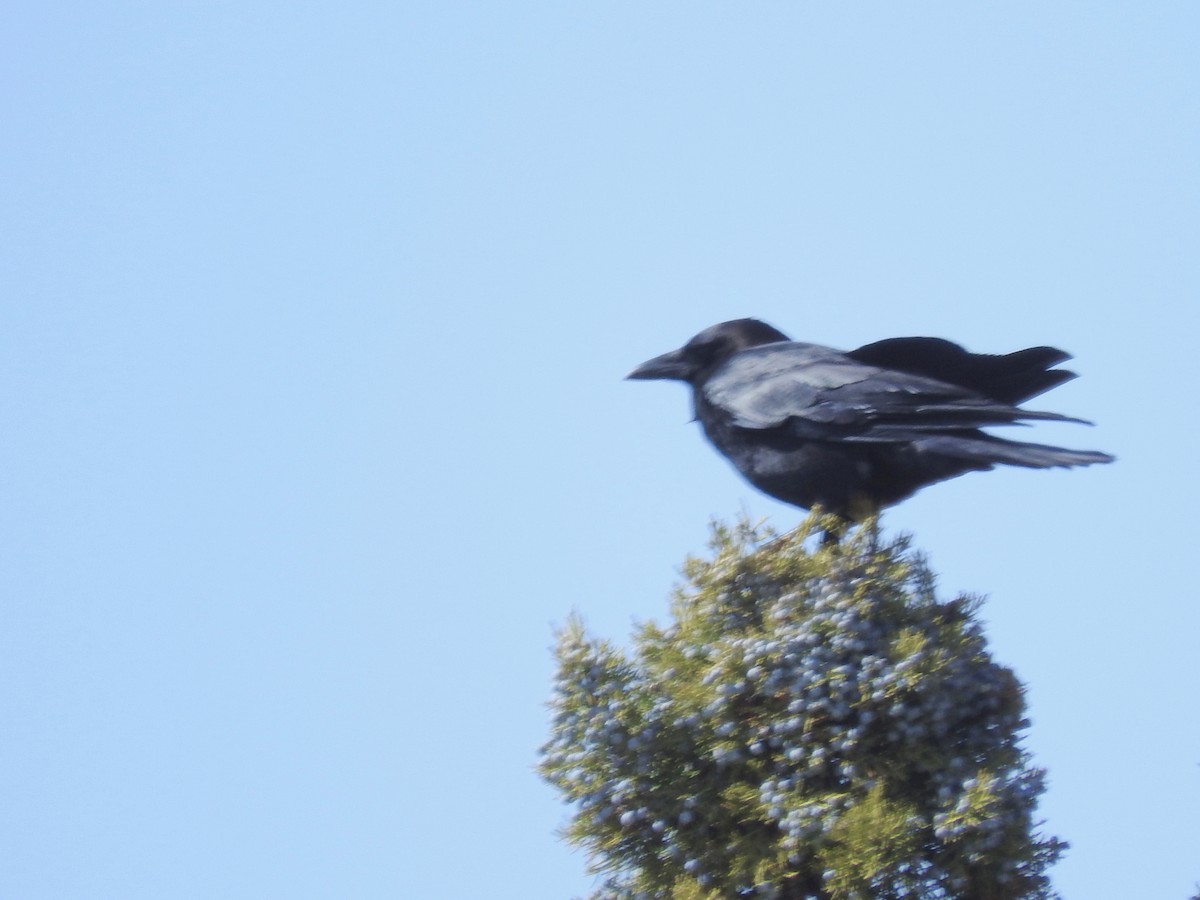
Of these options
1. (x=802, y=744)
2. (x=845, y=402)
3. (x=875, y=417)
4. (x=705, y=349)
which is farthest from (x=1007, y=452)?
(x=705, y=349)

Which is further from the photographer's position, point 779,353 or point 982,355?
point 779,353

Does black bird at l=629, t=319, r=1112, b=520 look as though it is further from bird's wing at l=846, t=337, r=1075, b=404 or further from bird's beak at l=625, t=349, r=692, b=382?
bird's beak at l=625, t=349, r=692, b=382

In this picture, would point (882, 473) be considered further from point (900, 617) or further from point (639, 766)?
point (639, 766)

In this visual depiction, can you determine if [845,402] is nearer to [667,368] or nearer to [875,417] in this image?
[875,417]

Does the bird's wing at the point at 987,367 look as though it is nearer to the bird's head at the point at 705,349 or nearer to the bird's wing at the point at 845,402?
the bird's wing at the point at 845,402

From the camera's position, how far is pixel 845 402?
501 centimetres

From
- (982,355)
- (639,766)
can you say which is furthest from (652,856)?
(982,355)

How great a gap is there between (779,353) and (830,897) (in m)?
2.33

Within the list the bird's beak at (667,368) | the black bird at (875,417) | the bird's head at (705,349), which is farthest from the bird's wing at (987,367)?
the bird's beak at (667,368)

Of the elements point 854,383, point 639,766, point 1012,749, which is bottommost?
point 1012,749

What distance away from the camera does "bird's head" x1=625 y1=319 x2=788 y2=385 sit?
588 centimetres

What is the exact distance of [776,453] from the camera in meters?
5.15

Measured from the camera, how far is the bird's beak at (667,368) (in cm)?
591

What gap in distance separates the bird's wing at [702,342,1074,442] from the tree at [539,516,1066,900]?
0.77 m
